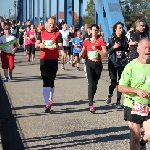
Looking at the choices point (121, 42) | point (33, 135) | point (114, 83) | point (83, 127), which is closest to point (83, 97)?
point (114, 83)

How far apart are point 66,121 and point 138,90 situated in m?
3.27

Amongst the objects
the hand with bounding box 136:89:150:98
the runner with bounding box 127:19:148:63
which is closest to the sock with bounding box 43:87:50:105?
the runner with bounding box 127:19:148:63

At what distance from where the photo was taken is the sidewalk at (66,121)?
6.92 meters

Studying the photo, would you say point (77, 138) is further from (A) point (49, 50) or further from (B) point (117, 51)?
(B) point (117, 51)

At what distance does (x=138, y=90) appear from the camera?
536 centimetres

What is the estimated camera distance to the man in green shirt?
5414 millimetres

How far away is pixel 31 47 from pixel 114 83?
11.2 metres

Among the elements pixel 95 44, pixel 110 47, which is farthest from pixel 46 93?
pixel 110 47

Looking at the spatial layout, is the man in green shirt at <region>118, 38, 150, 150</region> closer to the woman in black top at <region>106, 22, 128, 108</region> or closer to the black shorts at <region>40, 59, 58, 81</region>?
the black shorts at <region>40, 59, 58, 81</region>

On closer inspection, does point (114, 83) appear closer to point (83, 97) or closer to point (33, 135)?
point (83, 97)

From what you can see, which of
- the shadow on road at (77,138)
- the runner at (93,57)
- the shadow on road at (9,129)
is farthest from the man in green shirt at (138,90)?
the runner at (93,57)

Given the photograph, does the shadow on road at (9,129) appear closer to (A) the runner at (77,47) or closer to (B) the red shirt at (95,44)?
(B) the red shirt at (95,44)

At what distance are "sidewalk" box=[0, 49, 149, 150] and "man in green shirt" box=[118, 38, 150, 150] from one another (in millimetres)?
1153

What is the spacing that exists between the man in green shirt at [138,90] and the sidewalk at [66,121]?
3.78 ft
